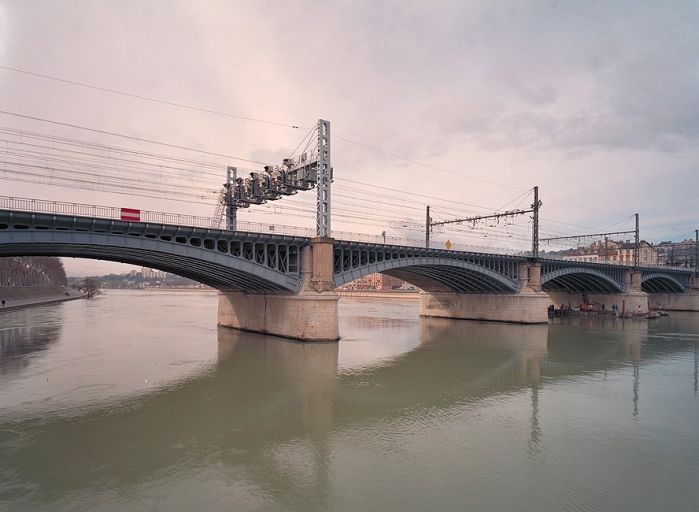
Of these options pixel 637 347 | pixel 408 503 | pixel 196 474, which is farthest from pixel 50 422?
pixel 637 347

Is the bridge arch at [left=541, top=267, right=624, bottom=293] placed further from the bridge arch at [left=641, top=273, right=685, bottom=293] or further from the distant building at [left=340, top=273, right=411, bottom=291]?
the distant building at [left=340, top=273, right=411, bottom=291]

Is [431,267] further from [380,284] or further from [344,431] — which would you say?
[380,284]

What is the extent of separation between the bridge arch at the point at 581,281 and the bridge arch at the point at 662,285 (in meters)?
14.5

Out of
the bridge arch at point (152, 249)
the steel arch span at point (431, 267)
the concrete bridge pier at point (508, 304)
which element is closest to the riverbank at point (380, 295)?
the concrete bridge pier at point (508, 304)

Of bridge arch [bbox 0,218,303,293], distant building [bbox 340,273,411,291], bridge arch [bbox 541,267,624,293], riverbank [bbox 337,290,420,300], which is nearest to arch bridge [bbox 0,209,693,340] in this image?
bridge arch [bbox 0,218,303,293]

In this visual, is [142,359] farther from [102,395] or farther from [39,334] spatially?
[39,334]

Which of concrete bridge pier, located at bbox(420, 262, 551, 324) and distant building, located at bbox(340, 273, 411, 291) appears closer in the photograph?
concrete bridge pier, located at bbox(420, 262, 551, 324)

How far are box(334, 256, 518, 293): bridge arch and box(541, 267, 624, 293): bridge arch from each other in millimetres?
8573

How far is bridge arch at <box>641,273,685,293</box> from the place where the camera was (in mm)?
88562

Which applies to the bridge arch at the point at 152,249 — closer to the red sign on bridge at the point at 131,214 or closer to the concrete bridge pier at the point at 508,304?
the red sign on bridge at the point at 131,214

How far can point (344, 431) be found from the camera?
16.4 metres

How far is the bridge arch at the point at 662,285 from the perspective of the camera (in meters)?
88.6

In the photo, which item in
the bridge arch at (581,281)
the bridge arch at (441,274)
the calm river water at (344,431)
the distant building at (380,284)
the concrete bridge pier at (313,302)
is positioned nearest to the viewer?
the calm river water at (344,431)

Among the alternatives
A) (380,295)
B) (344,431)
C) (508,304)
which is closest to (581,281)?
(508,304)
